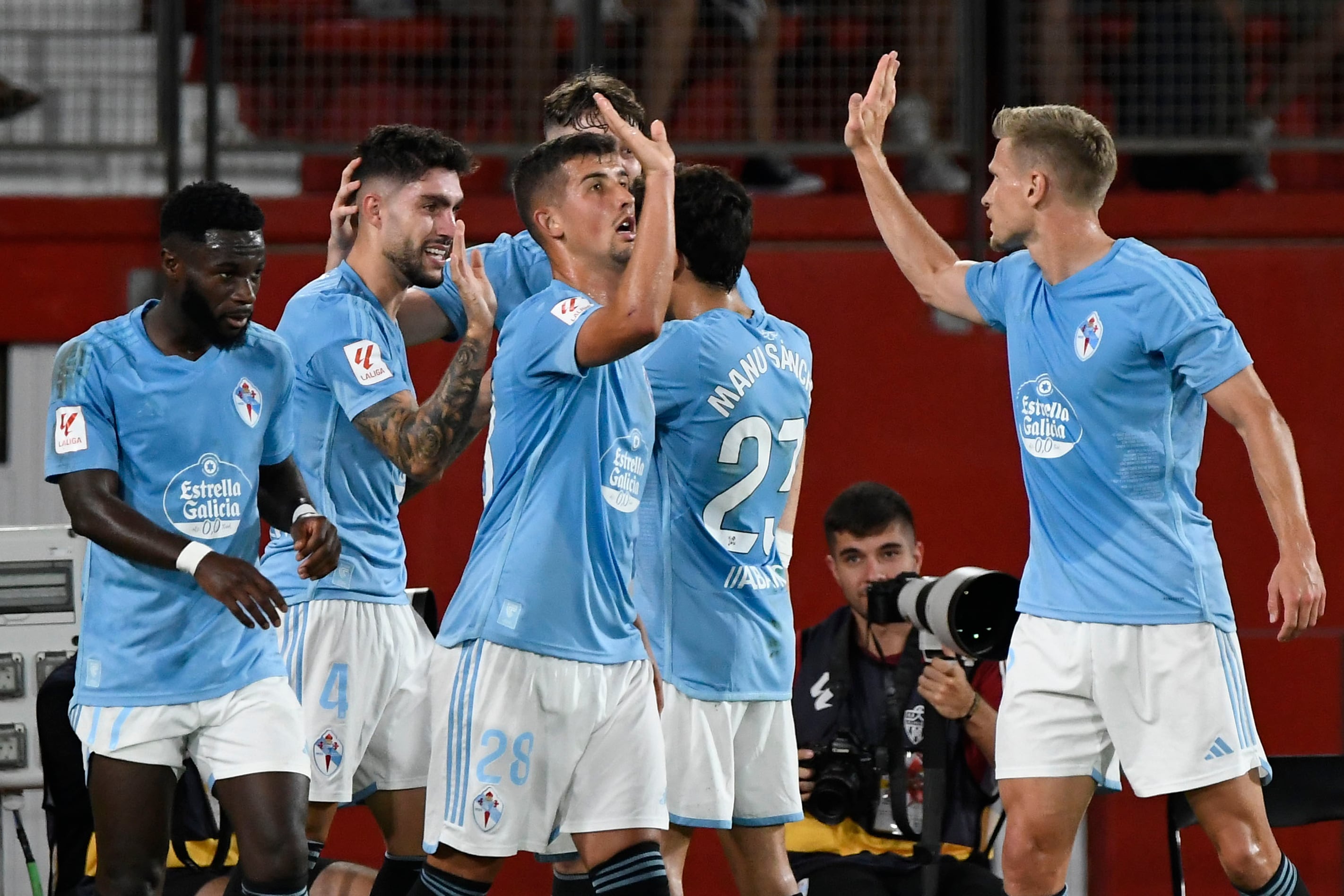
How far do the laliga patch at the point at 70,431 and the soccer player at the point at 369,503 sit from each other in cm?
59

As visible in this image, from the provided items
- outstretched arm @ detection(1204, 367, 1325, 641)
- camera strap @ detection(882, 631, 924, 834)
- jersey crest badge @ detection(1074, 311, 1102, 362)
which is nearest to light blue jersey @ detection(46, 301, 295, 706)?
jersey crest badge @ detection(1074, 311, 1102, 362)

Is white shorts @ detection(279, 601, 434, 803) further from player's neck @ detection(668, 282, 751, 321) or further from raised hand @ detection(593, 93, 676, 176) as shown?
raised hand @ detection(593, 93, 676, 176)

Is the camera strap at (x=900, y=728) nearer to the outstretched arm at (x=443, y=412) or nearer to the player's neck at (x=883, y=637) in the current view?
the player's neck at (x=883, y=637)

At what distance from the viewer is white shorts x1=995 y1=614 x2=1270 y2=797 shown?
3.81 meters

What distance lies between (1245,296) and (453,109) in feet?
10.7

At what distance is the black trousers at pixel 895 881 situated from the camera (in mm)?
4980

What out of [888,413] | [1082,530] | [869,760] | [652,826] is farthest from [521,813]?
[888,413]

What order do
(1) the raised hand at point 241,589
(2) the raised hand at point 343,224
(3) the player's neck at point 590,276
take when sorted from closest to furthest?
(1) the raised hand at point 241,589 → (3) the player's neck at point 590,276 → (2) the raised hand at point 343,224

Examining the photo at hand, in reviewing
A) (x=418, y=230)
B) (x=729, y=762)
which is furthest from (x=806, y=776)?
(x=418, y=230)

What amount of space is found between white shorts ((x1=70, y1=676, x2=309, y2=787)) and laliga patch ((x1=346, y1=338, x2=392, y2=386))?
0.74 meters

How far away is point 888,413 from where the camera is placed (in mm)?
6566

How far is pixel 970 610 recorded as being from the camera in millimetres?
4355

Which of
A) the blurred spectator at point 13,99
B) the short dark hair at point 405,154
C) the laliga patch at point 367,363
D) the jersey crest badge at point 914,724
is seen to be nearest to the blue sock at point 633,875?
the laliga patch at point 367,363

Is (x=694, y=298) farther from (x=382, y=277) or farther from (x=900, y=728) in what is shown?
(x=900, y=728)
